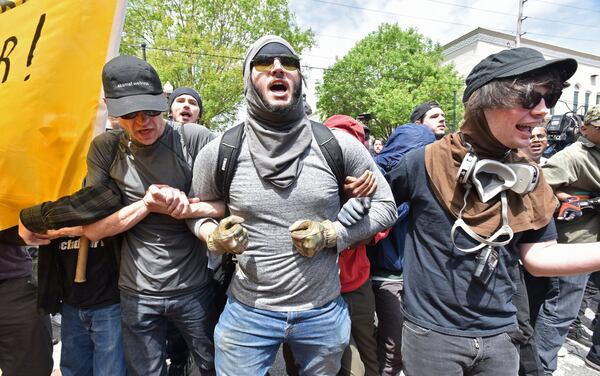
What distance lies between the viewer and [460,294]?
60.9 inches

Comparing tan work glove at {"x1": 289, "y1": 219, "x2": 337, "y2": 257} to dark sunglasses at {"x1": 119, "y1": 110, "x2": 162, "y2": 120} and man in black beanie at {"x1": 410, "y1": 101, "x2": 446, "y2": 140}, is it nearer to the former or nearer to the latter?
dark sunglasses at {"x1": 119, "y1": 110, "x2": 162, "y2": 120}

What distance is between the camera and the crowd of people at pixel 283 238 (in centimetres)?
152

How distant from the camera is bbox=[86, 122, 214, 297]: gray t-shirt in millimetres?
1950

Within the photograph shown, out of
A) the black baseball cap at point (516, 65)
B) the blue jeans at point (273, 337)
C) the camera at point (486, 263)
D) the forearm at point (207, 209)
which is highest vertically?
the black baseball cap at point (516, 65)

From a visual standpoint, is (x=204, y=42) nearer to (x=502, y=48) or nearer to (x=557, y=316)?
(x=557, y=316)

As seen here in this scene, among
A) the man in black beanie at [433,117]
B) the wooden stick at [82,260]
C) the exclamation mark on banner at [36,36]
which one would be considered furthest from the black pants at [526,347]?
the exclamation mark on banner at [36,36]

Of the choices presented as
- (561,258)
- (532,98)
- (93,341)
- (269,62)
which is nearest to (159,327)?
(93,341)

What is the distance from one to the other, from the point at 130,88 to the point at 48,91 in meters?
0.53

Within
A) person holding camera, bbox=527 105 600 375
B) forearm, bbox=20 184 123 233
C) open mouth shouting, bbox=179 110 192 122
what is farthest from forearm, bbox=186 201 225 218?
person holding camera, bbox=527 105 600 375

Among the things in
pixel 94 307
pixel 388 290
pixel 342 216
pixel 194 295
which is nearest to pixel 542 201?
pixel 342 216

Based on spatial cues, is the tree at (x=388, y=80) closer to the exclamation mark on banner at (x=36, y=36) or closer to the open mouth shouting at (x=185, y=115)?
the open mouth shouting at (x=185, y=115)

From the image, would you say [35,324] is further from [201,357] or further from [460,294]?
[460,294]

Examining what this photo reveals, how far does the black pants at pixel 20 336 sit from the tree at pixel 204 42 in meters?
15.1

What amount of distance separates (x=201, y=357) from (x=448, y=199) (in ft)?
5.34
